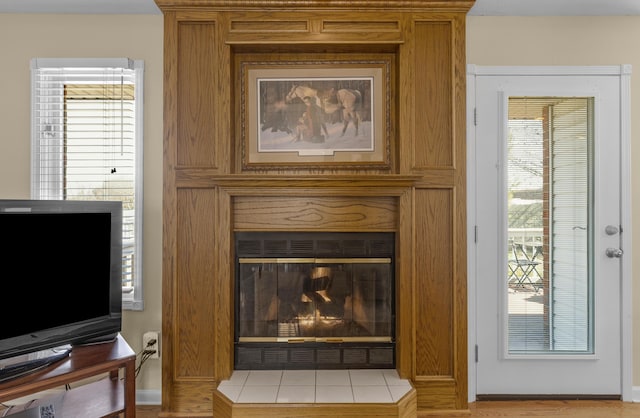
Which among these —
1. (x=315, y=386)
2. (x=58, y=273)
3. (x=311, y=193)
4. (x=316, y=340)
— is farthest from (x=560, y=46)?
(x=58, y=273)

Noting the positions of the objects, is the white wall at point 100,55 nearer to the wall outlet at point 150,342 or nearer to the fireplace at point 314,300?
the wall outlet at point 150,342

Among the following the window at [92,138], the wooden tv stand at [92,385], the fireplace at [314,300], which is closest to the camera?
the wooden tv stand at [92,385]

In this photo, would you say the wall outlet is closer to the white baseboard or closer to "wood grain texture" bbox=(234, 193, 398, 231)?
the white baseboard

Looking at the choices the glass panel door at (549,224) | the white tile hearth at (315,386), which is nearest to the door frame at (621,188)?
the glass panel door at (549,224)

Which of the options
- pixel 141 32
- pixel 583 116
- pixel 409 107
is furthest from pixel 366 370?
pixel 141 32

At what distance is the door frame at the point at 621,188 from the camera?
104 inches

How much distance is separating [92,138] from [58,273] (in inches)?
39.2

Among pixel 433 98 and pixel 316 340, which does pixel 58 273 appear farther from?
pixel 433 98

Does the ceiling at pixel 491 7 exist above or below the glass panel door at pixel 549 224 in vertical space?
above

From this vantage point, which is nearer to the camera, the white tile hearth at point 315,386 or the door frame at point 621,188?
the white tile hearth at point 315,386

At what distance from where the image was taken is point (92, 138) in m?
2.66

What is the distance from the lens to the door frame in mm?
2639

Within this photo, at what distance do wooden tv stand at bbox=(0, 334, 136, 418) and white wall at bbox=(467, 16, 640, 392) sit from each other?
2674 millimetres

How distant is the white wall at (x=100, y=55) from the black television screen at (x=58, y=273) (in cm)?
42
